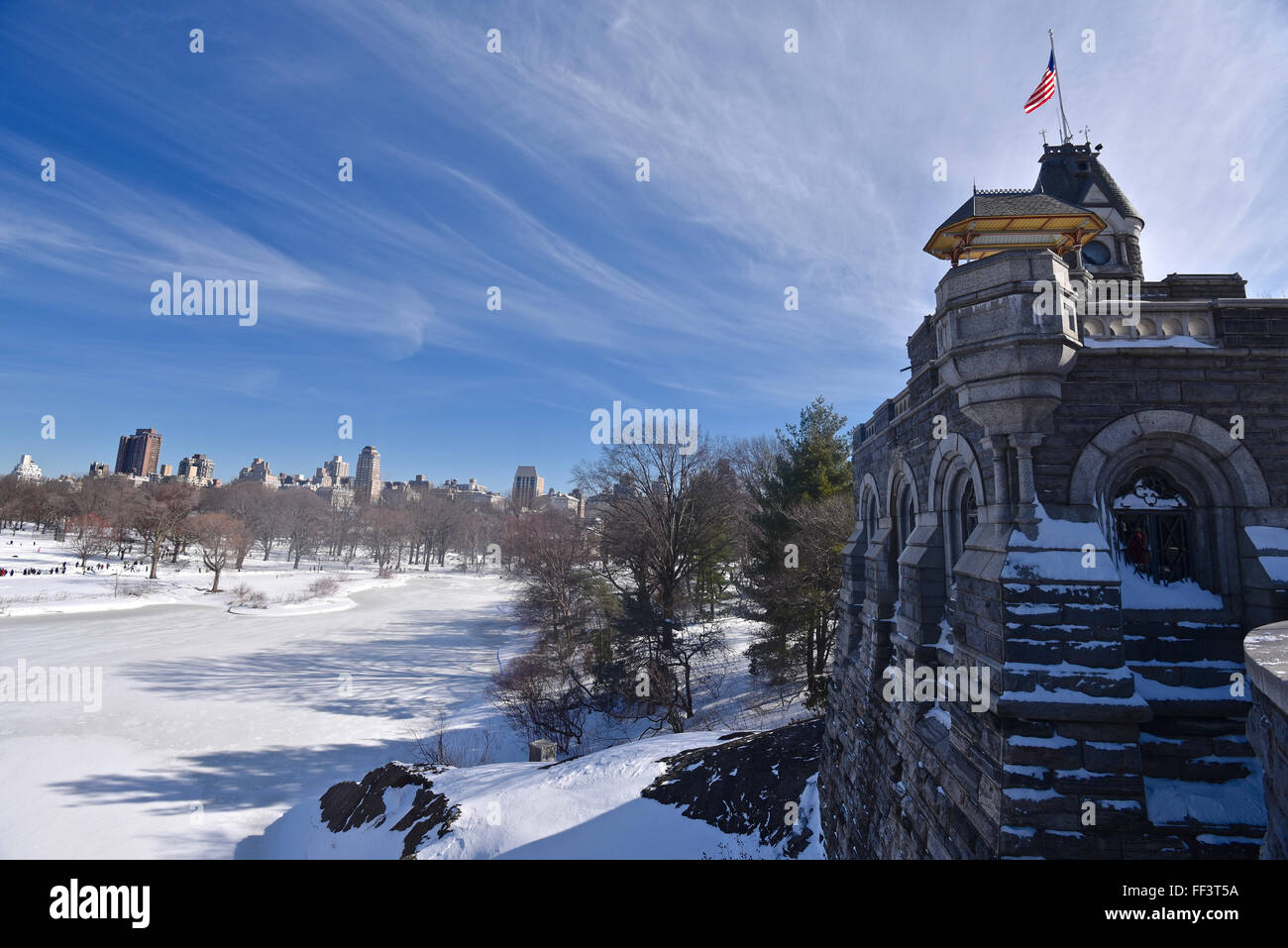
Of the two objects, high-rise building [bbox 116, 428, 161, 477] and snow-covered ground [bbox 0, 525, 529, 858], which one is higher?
high-rise building [bbox 116, 428, 161, 477]

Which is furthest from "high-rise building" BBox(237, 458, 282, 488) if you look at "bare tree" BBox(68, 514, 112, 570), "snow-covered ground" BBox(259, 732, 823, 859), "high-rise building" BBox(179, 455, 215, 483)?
"snow-covered ground" BBox(259, 732, 823, 859)

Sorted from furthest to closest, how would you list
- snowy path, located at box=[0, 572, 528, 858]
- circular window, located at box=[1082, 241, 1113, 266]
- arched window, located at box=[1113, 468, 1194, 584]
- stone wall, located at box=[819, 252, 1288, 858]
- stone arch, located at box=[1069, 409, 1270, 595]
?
snowy path, located at box=[0, 572, 528, 858] < circular window, located at box=[1082, 241, 1113, 266] < arched window, located at box=[1113, 468, 1194, 584] < stone arch, located at box=[1069, 409, 1270, 595] < stone wall, located at box=[819, 252, 1288, 858]

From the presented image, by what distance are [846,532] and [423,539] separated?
257 feet

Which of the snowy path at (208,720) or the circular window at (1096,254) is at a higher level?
the circular window at (1096,254)

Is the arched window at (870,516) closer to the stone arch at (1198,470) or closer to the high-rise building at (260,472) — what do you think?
the stone arch at (1198,470)

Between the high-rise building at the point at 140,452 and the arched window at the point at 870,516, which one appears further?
the high-rise building at the point at 140,452

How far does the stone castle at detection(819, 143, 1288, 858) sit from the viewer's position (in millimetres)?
Result: 5020

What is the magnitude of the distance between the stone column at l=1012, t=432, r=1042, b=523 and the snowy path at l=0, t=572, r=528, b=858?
644 inches

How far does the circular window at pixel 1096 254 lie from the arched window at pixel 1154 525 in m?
7.51

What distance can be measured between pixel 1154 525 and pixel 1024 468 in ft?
5.54

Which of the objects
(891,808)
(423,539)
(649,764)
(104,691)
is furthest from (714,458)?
(423,539)

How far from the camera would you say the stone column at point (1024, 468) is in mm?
5734

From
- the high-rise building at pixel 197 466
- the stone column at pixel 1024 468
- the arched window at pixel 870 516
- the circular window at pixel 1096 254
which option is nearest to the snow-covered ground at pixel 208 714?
the arched window at pixel 870 516

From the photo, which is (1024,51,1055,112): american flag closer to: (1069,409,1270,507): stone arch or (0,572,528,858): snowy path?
(1069,409,1270,507): stone arch
